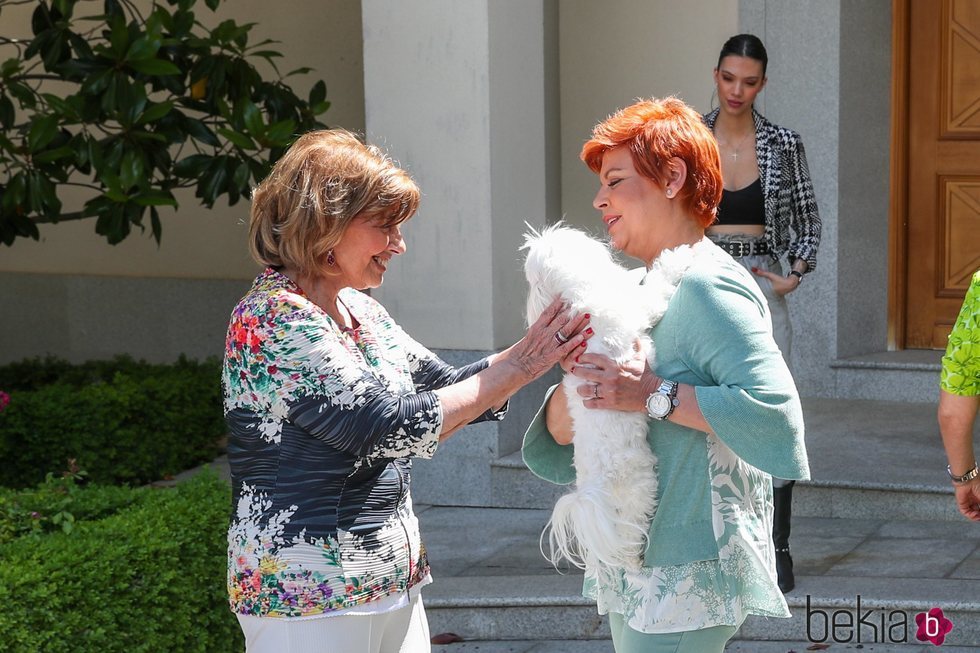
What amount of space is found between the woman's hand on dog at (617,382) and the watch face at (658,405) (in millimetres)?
15

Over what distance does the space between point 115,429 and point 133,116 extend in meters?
2.12

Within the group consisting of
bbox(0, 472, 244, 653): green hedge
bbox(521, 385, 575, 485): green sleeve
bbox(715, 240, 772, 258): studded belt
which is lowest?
bbox(0, 472, 244, 653): green hedge

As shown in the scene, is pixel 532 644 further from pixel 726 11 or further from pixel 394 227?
pixel 726 11

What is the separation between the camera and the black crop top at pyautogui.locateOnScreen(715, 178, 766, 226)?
5363 mm

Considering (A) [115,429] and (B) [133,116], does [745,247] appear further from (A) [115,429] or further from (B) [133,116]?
(A) [115,429]

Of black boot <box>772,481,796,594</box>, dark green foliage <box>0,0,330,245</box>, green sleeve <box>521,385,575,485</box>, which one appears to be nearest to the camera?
green sleeve <box>521,385,575,485</box>

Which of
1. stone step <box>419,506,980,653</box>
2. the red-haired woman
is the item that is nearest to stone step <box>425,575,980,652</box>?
stone step <box>419,506,980,653</box>

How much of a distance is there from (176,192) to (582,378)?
8492 mm

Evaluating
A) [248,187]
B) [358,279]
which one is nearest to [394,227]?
[358,279]

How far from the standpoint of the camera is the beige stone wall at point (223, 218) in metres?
10.1

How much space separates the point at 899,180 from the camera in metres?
8.59

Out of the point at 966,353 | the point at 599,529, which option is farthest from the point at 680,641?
the point at 966,353

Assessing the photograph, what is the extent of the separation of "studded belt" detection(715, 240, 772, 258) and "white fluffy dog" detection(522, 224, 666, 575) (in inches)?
108

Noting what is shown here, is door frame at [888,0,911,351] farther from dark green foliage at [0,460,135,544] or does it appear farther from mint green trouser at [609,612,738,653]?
mint green trouser at [609,612,738,653]
